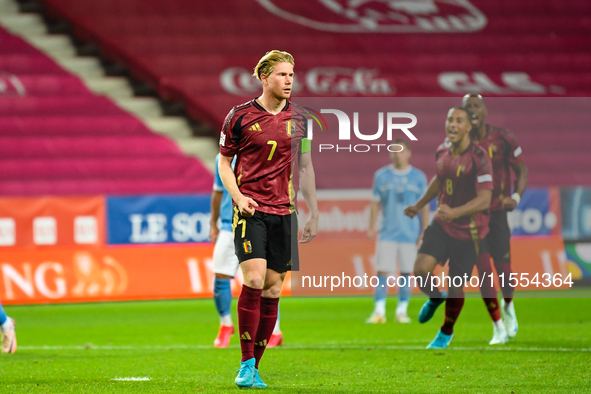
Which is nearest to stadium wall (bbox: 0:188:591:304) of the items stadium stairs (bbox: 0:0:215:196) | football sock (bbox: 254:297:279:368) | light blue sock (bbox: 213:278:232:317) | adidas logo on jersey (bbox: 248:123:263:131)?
stadium stairs (bbox: 0:0:215:196)

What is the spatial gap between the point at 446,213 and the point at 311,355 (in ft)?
4.61

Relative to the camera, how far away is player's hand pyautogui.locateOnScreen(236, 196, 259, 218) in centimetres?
426

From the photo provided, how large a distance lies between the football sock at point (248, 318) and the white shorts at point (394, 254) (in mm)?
4292

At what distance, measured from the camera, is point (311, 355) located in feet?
19.9

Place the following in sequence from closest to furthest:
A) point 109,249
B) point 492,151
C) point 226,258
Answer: point 492,151 → point 226,258 → point 109,249

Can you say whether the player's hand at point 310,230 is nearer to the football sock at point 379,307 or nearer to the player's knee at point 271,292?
the player's knee at point 271,292

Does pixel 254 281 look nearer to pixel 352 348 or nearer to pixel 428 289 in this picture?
pixel 428 289

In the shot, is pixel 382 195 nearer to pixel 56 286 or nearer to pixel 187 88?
pixel 56 286

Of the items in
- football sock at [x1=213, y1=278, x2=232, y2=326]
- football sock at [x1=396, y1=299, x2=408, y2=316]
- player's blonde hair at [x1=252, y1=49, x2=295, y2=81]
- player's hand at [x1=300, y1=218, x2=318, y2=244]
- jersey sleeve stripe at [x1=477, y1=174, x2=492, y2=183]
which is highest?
player's blonde hair at [x1=252, y1=49, x2=295, y2=81]

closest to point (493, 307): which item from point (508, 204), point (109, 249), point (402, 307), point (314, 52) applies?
point (508, 204)

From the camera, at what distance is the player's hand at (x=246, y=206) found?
14.0ft

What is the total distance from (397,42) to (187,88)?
418 centimetres

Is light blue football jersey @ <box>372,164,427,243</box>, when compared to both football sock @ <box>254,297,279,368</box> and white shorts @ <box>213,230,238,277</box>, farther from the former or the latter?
football sock @ <box>254,297,279,368</box>

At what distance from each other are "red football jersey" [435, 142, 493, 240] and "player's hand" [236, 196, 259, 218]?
2202mm
